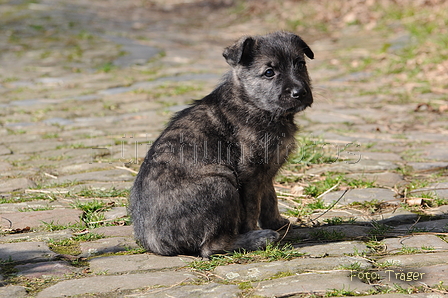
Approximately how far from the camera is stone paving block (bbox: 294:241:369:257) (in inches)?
139

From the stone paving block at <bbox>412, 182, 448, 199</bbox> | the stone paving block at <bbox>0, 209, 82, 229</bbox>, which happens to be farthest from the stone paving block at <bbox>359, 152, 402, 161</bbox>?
the stone paving block at <bbox>0, 209, 82, 229</bbox>

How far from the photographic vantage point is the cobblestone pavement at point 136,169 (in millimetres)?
3102

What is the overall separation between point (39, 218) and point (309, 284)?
7.62 feet

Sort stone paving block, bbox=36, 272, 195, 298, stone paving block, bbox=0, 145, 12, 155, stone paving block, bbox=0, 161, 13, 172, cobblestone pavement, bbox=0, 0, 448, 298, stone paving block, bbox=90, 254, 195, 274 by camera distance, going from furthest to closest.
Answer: stone paving block, bbox=0, 145, 12, 155 → stone paving block, bbox=0, 161, 13, 172 → stone paving block, bbox=90, 254, 195, 274 → cobblestone pavement, bbox=0, 0, 448, 298 → stone paving block, bbox=36, 272, 195, 298

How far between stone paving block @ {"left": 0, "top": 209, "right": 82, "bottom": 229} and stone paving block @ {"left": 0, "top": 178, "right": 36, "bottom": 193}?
772mm

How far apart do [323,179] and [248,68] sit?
1.50 meters

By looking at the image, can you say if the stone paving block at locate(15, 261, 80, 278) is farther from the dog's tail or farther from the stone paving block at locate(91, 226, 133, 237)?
the dog's tail

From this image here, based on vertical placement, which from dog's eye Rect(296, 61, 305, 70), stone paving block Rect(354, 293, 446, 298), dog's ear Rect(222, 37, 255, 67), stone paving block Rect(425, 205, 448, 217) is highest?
dog's ear Rect(222, 37, 255, 67)

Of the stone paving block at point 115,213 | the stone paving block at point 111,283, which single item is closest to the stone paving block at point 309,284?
the stone paving block at point 111,283

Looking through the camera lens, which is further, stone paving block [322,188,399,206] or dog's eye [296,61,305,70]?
stone paving block [322,188,399,206]

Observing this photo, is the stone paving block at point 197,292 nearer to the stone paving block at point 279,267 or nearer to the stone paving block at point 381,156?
the stone paving block at point 279,267

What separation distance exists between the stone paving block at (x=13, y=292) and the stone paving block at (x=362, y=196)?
2.61 metres

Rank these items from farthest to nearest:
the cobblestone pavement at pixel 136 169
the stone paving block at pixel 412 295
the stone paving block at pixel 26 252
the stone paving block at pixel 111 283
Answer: the stone paving block at pixel 26 252 → the cobblestone pavement at pixel 136 169 → the stone paving block at pixel 111 283 → the stone paving block at pixel 412 295

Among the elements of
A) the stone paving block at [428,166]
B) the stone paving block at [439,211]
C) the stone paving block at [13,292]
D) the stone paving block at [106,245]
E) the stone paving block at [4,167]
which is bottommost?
the stone paving block at [13,292]
